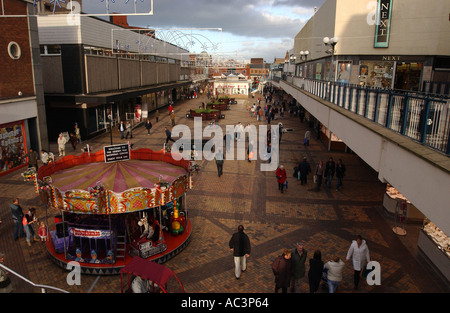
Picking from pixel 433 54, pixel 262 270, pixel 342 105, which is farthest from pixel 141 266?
pixel 433 54

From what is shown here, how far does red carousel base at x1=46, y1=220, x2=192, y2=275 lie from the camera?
374 inches

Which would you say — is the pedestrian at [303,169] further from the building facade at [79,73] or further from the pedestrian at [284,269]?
the building facade at [79,73]

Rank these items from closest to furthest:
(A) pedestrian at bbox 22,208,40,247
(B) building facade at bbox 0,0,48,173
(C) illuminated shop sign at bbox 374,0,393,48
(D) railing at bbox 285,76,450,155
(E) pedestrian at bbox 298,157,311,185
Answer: (D) railing at bbox 285,76,450,155, (A) pedestrian at bbox 22,208,40,247, (E) pedestrian at bbox 298,157,311,185, (B) building facade at bbox 0,0,48,173, (C) illuminated shop sign at bbox 374,0,393,48

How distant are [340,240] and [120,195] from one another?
7.40 metres

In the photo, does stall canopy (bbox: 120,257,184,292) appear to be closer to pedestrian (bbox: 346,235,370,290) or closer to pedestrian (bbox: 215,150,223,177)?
pedestrian (bbox: 346,235,370,290)

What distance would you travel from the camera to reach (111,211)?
9.44 metres

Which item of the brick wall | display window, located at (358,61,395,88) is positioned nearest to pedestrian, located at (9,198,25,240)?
the brick wall

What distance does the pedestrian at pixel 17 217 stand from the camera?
10.9 meters

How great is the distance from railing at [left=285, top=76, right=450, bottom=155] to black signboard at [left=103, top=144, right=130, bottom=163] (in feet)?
26.7

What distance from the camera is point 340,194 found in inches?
630

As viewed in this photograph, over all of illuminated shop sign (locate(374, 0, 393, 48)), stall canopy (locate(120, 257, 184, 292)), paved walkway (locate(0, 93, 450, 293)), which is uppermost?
illuminated shop sign (locate(374, 0, 393, 48))

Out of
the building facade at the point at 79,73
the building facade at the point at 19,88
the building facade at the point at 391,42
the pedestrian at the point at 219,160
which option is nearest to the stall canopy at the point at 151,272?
the pedestrian at the point at 219,160

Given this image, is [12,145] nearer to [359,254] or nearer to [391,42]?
[359,254]

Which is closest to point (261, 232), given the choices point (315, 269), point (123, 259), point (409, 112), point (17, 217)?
point (315, 269)
